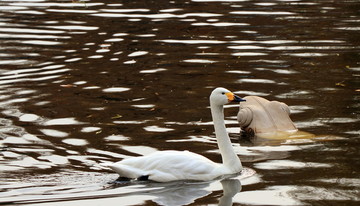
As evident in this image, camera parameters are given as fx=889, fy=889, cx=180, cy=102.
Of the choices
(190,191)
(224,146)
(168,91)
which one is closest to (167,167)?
(190,191)

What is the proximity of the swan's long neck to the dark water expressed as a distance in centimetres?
24

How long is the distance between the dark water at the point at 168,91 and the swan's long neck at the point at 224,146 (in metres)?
0.24

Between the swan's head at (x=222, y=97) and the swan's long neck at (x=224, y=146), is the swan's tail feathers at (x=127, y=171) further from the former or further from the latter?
the swan's head at (x=222, y=97)

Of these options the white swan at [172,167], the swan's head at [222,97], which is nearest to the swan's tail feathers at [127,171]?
the white swan at [172,167]

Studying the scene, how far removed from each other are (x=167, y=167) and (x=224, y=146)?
83 cm

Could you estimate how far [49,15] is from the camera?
2352 cm

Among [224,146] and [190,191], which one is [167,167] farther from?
[224,146]

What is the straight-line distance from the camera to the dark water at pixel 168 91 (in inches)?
402

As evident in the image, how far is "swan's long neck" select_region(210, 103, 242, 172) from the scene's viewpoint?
1066cm

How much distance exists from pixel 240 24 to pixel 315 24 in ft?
5.97

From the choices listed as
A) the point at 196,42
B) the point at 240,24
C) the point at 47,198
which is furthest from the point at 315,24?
the point at 47,198

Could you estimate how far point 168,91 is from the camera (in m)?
15.4

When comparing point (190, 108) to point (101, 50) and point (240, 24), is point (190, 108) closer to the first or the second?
point (101, 50)

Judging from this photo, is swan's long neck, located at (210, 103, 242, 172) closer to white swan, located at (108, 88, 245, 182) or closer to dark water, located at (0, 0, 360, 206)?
white swan, located at (108, 88, 245, 182)
